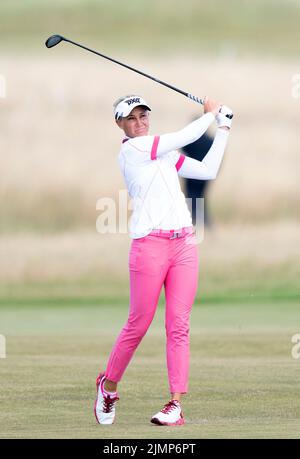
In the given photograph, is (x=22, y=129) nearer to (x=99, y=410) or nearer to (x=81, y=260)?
(x=81, y=260)

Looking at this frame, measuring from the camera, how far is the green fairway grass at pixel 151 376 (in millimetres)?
8242

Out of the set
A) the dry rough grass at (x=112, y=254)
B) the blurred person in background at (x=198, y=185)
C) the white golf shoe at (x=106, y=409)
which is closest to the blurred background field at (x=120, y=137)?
the dry rough grass at (x=112, y=254)

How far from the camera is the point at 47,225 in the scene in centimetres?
2306

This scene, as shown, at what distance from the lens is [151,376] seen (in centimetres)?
1159

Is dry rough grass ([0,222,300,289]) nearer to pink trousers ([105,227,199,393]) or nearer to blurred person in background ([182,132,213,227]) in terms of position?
blurred person in background ([182,132,213,227])

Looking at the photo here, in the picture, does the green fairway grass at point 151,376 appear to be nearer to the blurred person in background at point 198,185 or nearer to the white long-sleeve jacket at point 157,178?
the white long-sleeve jacket at point 157,178

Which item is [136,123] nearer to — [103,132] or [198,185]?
[198,185]

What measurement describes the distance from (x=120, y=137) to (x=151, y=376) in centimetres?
1269

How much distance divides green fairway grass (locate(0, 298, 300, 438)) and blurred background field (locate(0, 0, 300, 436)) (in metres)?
2.51

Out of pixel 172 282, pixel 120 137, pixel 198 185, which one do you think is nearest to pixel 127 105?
pixel 172 282

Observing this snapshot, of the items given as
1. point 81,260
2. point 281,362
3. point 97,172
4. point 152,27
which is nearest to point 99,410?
point 281,362

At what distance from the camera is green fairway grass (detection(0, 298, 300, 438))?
8.24m
